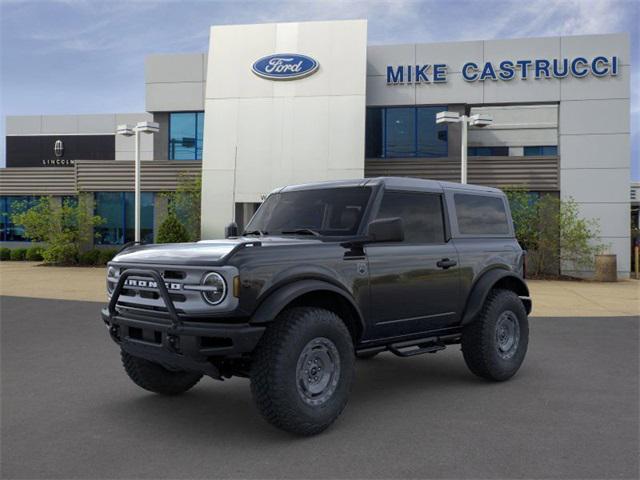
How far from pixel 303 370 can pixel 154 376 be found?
1698mm

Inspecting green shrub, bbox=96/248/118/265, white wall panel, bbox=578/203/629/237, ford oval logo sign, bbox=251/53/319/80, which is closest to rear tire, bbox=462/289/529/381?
white wall panel, bbox=578/203/629/237

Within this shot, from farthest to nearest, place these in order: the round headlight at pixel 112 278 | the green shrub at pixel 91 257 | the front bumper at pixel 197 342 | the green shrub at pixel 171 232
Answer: the green shrub at pixel 91 257
the green shrub at pixel 171 232
the round headlight at pixel 112 278
the front bumper at pixel 197 342

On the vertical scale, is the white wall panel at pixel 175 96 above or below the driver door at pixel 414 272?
above

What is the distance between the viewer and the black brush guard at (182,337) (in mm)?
3990

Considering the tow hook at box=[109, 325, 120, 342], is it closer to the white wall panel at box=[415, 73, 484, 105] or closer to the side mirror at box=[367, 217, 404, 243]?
the side mirror at box=[367, 217, 404, 243]

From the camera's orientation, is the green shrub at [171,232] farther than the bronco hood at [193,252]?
Yes

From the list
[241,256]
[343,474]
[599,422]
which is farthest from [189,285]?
[599,422]

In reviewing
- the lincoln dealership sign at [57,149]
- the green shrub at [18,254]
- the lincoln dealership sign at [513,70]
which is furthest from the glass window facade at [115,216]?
the lincoln dealership sign at [57,149]

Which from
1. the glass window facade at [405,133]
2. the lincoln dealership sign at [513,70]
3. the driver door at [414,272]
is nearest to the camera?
the driver door at [414,272]

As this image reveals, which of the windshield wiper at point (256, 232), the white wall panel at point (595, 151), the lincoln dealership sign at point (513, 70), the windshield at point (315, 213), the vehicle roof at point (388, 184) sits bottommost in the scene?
the windshield wiper at point (256, 232)

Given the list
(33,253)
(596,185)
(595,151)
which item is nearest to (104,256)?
(33,253)

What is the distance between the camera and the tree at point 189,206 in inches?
896

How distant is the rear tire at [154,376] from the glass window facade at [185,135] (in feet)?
65.4

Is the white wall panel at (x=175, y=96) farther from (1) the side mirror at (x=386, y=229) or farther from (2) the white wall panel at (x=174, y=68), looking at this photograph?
(1) the side mirror at (x=386, y=229)
